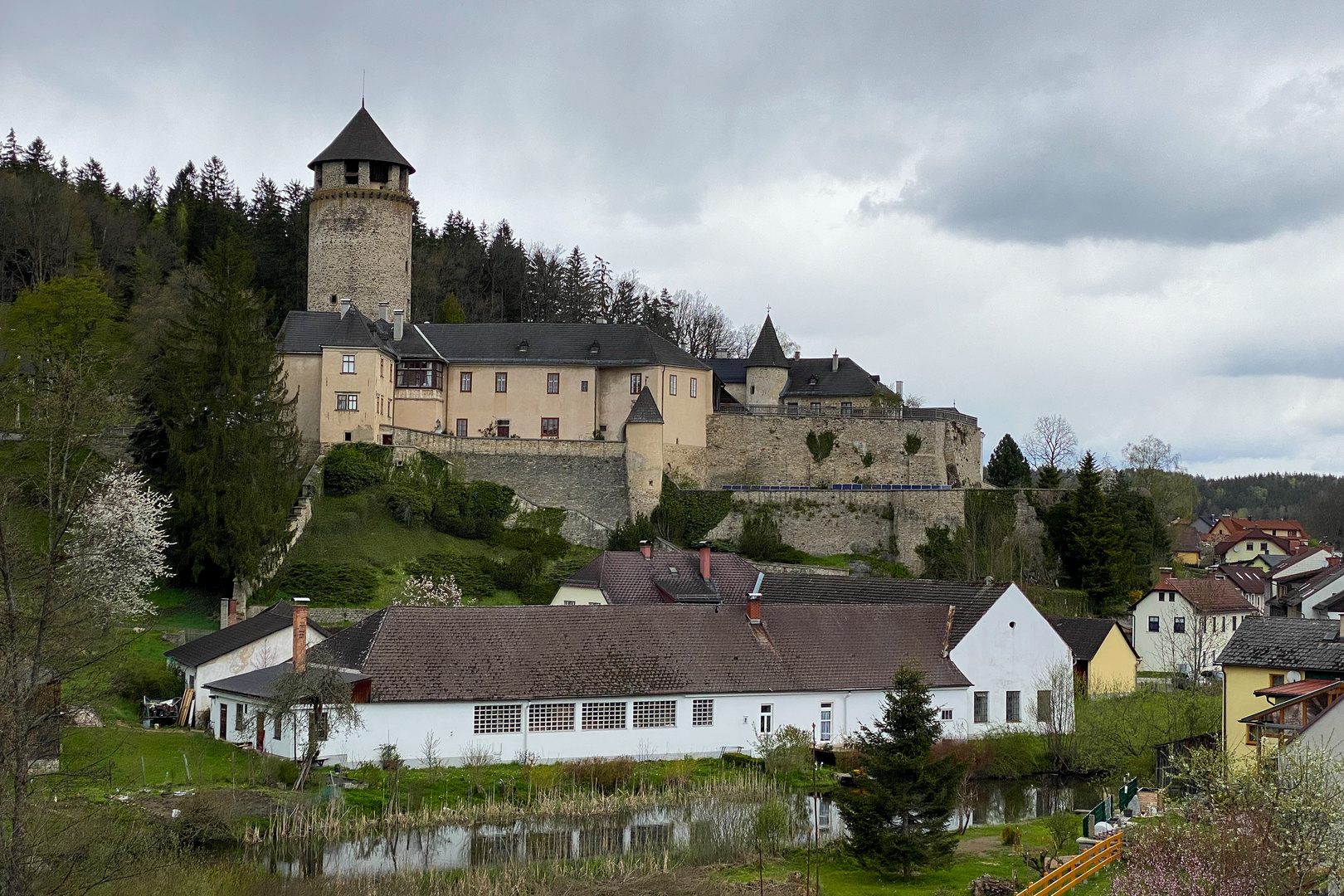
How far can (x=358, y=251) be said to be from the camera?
57.8 meters

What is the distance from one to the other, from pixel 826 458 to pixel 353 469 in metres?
20.0

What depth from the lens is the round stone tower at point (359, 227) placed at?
2276 inches

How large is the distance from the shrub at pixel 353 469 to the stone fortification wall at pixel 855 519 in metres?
13.3

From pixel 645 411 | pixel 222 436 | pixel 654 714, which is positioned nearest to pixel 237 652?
pixel 654 714

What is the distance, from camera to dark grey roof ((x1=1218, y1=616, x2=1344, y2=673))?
25.2m

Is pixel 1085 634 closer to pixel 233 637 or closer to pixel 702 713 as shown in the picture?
pixel 702 713

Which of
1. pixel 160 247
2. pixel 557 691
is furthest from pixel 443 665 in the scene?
pixel 160 247

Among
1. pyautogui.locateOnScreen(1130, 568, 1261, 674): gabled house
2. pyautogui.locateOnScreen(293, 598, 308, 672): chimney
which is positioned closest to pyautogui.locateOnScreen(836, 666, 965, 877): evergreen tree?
pyautogui.locateOnScreen(293, 598, 308, 672): chimney

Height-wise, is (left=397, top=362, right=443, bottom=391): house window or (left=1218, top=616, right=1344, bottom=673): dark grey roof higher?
(left=397, top=362, right=443, bottom=391): house window

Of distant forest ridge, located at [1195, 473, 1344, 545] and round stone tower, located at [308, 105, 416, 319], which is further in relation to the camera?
distant forest ridge, located at [1195, 473, 1344, 545]

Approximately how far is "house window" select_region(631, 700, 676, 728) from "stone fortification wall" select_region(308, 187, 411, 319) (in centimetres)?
3251

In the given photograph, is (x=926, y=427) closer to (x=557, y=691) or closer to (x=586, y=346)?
(x=586, y=346)

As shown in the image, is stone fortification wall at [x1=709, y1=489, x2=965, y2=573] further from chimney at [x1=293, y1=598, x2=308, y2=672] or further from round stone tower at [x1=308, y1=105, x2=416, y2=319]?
chimney at [x1=293, y1=598, x2=308, y2=672]

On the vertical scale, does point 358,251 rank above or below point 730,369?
above
